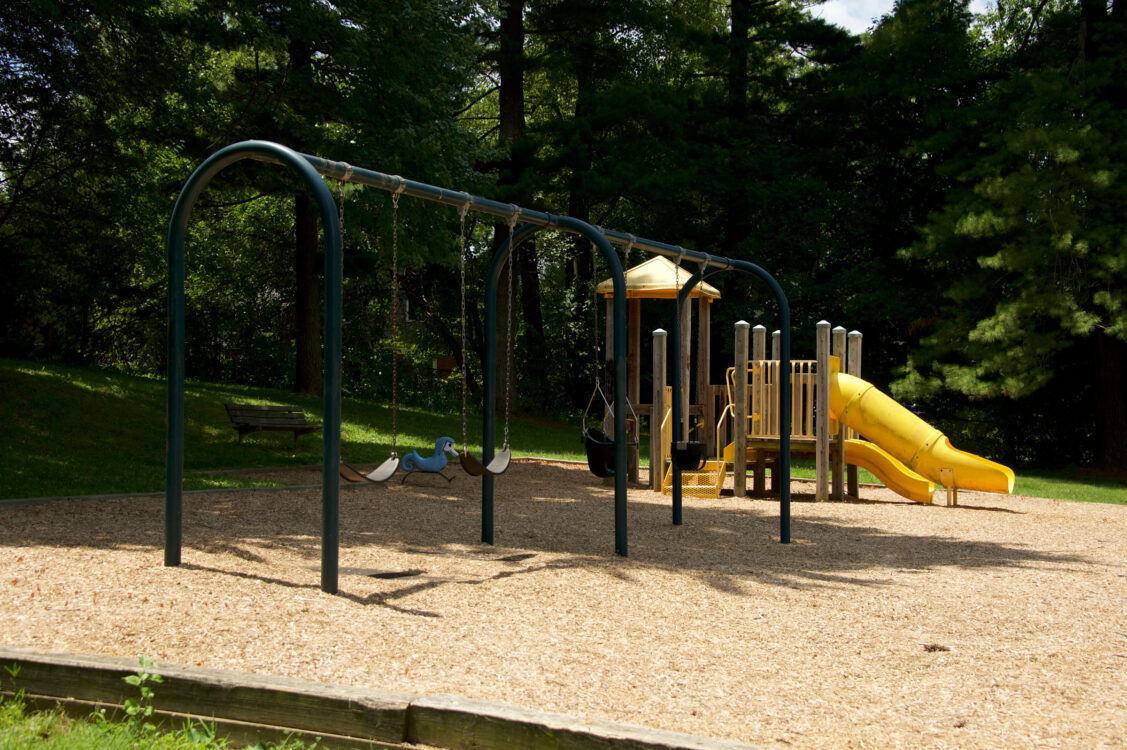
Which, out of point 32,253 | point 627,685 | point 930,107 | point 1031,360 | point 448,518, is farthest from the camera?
point 930,107

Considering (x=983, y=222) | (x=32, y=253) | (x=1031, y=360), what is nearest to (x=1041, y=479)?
(x=1031, y=360)

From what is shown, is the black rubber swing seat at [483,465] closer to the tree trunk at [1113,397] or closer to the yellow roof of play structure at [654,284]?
the yellow roof of play structure at [654,284]

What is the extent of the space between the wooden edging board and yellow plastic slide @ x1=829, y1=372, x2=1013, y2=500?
9374mm

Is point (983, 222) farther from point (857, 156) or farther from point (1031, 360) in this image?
point (857, 156)

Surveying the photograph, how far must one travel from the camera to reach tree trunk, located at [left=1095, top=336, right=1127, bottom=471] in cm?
1783

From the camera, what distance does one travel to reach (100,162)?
13.6m

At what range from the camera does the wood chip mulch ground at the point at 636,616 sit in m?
3.64

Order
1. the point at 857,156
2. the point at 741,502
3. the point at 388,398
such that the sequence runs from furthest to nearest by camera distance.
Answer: the point at 388,398
the point at 857,156
the point at 741,502

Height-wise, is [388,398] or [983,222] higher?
[983,222]

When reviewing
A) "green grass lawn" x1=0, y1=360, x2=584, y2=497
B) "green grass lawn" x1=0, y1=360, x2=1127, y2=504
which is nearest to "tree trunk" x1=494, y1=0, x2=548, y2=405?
"green grass lawn" x1=0, y1=360, x2=584, y2=497

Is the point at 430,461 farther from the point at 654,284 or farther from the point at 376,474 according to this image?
the point at 376,474

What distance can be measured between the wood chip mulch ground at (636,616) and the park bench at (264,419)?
4941 mm

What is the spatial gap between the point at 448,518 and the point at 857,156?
18.2 m

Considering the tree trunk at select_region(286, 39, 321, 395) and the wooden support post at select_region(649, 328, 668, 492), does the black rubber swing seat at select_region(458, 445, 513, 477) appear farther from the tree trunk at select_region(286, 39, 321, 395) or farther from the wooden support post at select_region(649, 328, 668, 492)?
the tree trunk at select_region(286, 39, 321, 395)
